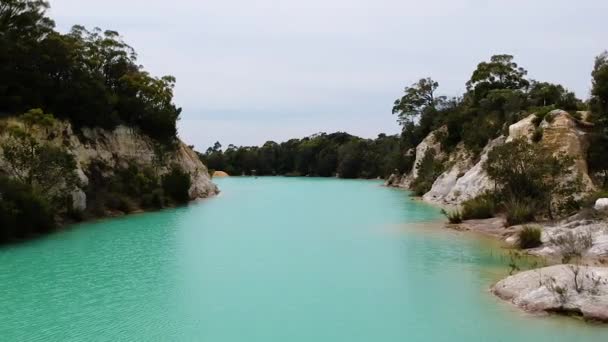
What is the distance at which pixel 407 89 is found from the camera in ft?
267

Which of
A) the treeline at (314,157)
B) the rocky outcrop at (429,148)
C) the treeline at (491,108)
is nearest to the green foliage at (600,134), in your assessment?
the treeline at (491,108)

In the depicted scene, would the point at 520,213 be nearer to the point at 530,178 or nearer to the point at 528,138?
the point at 530,178

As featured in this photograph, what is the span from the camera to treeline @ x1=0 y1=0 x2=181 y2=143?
109ft

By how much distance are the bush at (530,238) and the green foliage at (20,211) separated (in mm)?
20164

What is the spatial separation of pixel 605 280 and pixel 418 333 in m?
4.43

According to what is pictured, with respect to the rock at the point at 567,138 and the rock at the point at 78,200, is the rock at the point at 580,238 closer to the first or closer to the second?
the rock at the point at 567,138

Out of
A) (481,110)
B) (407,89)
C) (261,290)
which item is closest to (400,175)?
(407,89)

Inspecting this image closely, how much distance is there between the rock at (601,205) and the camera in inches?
779

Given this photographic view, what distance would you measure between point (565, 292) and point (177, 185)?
36.4 meters

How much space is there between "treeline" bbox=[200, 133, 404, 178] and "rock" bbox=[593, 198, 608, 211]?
83.4 meters

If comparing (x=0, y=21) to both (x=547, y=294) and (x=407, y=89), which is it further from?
(x=407, y=89)

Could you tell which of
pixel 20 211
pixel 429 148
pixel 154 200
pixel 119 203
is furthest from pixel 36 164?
pixel 429 148

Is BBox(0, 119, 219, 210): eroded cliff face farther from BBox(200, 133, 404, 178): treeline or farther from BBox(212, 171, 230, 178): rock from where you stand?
BBox(212, 171, 230, 178): rock

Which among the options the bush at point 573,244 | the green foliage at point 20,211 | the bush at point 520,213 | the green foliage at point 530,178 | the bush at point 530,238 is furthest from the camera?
the green foliage at point 530,178
